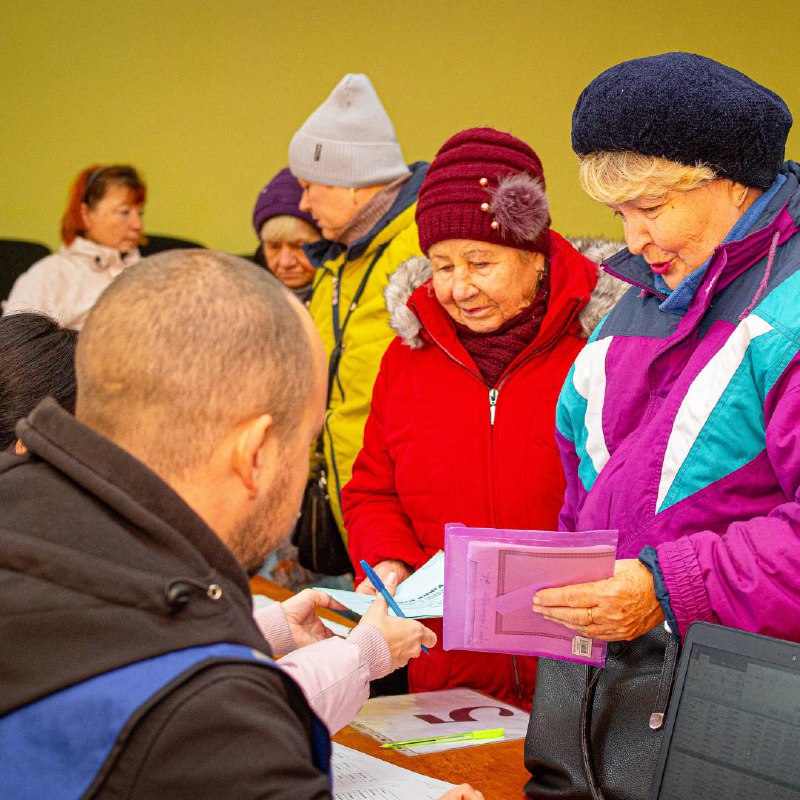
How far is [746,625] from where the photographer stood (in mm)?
1433

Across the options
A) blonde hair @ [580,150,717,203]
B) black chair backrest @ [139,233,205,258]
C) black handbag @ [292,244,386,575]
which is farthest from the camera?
black chair backrest @ [139,233,205,258]

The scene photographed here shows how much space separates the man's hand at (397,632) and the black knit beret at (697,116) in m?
0.81

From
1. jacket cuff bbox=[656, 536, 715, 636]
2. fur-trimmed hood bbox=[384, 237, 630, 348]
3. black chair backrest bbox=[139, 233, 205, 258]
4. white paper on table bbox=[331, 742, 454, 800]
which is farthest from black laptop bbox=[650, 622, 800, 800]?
black chair backrest bbox=[139, 233, 205, 258]

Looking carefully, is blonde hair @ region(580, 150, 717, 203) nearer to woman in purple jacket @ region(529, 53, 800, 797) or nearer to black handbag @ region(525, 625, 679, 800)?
woman in purple jacket @ region(529, 53, 800, 797)

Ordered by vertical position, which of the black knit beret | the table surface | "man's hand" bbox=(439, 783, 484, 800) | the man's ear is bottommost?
the table surface

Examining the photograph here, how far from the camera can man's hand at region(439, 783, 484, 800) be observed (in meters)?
1.43

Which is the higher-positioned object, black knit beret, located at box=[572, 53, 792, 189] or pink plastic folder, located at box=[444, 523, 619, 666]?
black knit beret, located at box=[572, 53, 792, 189]

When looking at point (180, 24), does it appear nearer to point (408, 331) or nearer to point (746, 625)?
point (408, 331)

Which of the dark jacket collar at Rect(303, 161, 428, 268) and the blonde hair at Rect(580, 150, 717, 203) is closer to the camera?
the blonde hair at Rect(580, 150, 717, 203)

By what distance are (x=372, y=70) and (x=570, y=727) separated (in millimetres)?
4401

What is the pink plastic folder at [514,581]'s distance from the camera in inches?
59.1

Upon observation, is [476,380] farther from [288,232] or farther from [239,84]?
[239,84]

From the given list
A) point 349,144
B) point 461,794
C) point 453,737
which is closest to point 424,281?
point 349,144

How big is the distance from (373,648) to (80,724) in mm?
663
